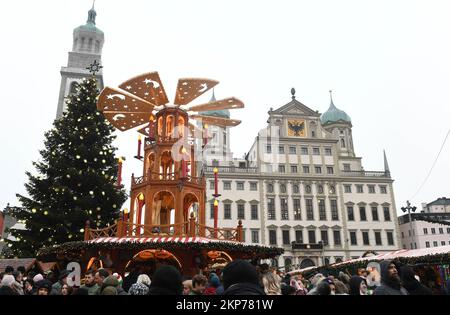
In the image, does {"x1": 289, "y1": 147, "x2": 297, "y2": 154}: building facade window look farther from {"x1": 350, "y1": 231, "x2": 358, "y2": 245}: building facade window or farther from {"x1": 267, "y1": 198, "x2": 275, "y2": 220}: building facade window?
{"x1": 350, "y1": 231, "x2": 358, "y2": 245}: building facade window

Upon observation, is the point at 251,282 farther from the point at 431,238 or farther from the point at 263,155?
the point at 431,238

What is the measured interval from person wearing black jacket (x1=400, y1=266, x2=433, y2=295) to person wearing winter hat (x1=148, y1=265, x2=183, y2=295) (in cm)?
310

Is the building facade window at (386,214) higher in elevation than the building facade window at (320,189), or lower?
lower

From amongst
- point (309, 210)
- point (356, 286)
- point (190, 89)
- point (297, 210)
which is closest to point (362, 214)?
point (309, 210)

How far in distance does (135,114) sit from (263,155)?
107ft

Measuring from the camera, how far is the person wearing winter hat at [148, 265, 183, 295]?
3.79 meters

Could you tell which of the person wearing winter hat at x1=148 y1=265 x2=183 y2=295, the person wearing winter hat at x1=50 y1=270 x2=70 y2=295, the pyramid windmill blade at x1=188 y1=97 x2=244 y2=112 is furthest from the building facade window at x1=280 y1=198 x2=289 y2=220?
the person wearing winter hat at x1=148 y1=265 x2=183 y2=295

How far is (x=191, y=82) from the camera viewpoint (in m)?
15.8

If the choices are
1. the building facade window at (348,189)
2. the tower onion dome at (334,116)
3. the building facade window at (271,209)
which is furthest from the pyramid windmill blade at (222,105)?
the tower onion dome at (334,116)

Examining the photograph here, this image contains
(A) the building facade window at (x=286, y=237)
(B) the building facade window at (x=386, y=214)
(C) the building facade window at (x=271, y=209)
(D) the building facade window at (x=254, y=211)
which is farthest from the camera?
(B) the building facade window at (x=386, y=214)

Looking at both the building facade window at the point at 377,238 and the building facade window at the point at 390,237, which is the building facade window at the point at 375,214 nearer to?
the building facade window at the point at 377,238

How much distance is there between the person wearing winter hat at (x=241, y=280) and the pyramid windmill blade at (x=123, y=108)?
13896 millimetres

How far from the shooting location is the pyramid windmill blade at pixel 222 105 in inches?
660
